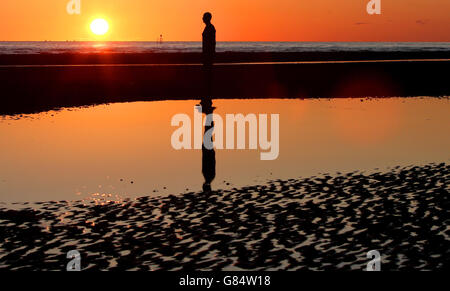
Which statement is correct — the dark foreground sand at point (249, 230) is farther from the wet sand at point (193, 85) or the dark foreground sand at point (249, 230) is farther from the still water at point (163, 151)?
the wet sand at point (193, 85)

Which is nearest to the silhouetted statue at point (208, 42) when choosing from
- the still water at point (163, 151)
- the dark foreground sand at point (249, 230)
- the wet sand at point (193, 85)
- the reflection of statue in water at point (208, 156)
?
the reflection of statue in water at point (208, 156)

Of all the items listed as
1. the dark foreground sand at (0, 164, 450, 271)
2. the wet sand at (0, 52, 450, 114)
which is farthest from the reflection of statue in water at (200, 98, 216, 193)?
the wet sand at (0, 52, 450, 114)

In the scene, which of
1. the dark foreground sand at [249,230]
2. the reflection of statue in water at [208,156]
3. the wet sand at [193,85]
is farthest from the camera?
the wet sand at [193,85]

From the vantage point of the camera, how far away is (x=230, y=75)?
55438 millimetres

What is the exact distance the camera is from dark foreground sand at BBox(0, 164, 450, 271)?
10578mm

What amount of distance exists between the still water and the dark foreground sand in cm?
141

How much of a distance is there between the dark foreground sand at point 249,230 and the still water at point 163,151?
1.41 meters

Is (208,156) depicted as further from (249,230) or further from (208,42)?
(249,230)

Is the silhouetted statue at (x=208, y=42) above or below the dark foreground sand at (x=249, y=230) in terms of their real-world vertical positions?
above

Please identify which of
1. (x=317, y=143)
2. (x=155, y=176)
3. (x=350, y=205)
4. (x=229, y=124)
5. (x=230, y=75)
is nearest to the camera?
(x=350, y=205)

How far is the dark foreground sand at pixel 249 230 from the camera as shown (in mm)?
10578

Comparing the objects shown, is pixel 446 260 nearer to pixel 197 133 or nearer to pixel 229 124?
pixel 197 133
